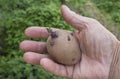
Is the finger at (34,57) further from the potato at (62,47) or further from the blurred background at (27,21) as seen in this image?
the blurred background at (27,21)

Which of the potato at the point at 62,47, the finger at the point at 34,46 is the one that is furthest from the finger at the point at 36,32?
the potato at the point at 62,47

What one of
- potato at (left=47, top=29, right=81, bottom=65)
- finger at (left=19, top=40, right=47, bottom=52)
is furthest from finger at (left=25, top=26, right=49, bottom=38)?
potato at (left=47, top=29, right=81, bottom=65)

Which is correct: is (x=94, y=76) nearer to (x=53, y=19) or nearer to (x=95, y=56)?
(x=95, y=56)

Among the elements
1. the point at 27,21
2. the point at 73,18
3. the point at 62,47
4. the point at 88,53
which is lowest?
the point at 27,21

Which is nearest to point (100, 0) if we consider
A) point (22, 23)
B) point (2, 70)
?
point (22, 23)

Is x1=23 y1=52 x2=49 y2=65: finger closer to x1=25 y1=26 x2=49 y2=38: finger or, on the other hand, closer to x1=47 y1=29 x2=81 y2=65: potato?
x1=47 y1=29 x2=81 y2=65: potato

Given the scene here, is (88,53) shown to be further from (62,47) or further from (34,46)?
(34,46)

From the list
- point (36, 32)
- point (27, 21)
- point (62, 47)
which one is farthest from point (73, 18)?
point (27, 21)
